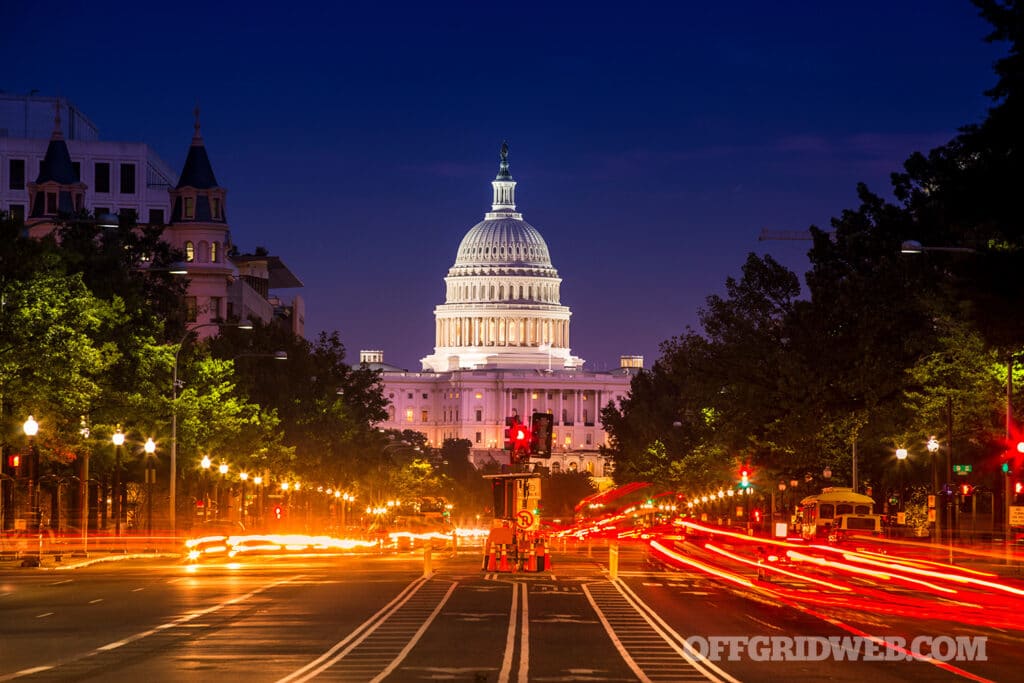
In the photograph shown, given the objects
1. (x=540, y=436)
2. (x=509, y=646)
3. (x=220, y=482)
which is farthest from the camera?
(x=220, y=482)

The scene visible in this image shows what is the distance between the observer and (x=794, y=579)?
55438mm

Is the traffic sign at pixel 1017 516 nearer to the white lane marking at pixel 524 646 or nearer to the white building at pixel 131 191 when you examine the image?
the white lane marking at pixel 524 646

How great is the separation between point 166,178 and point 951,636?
149208mm

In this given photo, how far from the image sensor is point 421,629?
1380 inches

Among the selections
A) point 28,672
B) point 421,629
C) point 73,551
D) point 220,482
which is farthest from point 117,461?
point 28,672

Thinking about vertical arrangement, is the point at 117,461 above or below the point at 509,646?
above

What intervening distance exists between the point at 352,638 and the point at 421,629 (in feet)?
7.16

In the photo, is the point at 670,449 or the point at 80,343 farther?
the point at 670,449

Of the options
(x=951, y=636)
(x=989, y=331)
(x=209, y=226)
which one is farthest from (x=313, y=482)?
(x=951, y=636)

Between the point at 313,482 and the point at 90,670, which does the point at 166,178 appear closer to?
the point at 313,482

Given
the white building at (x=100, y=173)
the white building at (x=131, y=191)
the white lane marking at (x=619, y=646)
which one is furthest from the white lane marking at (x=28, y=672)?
the white building at (x=100, y=173)

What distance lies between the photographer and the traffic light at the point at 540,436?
180ft

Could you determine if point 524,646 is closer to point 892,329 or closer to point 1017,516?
point 1017,516

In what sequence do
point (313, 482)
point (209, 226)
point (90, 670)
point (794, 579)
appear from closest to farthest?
point (90, 670) → point (794, 579) → point (313, 482) → point (209, 226)
